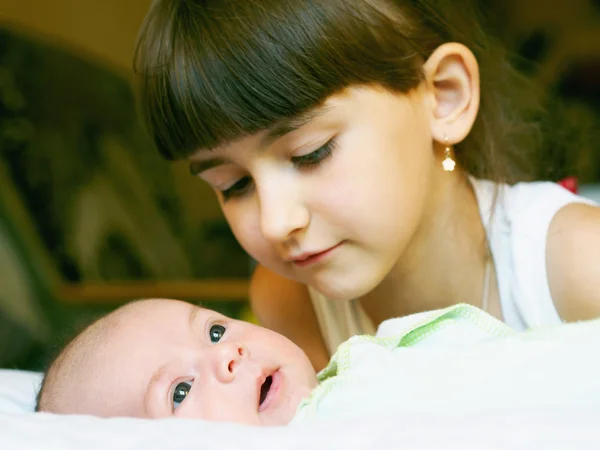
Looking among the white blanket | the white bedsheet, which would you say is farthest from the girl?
the white bedsheet

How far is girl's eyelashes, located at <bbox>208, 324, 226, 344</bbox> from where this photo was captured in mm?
872

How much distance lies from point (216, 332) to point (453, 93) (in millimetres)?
538

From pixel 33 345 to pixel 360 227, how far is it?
133 centimetres

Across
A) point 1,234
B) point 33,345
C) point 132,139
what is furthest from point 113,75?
point 33,345

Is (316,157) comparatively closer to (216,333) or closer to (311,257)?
(311,257)

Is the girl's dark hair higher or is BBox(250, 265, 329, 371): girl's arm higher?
the girl's dark hair

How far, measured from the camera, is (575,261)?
100cm

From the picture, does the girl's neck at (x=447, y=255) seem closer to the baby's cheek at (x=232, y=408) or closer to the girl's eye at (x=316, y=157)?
the girl's eye at (x=316, y=157)

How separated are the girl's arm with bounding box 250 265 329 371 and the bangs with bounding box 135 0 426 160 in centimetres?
55

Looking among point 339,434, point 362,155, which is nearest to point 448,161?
point 362,155

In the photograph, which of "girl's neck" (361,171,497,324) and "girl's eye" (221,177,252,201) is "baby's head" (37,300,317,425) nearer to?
"girl's eye" (221,177,252,201)

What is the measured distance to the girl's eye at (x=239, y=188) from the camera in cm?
100

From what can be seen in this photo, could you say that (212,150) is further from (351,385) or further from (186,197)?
(186,197)

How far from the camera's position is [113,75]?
3047 millimetres
